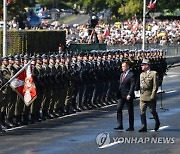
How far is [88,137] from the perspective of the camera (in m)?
18.1

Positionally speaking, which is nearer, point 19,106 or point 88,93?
point 19,106

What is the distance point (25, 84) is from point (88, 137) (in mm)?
2306

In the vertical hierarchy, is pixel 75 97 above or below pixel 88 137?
above

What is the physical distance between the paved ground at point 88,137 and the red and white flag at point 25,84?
0.78m

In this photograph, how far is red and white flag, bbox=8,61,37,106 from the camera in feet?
63.3

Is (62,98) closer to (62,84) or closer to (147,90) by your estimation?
(62,84)

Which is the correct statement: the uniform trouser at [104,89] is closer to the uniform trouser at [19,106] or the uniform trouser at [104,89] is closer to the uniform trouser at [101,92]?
the uniform trouser at [101,92]

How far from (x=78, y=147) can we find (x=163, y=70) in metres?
16.5

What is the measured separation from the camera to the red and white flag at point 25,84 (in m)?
19.3

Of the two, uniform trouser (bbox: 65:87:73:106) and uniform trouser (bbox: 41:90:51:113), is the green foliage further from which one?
uniform trouser (bbox: 41:90:51:113)

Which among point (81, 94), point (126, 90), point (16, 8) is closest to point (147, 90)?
point (126, 90)

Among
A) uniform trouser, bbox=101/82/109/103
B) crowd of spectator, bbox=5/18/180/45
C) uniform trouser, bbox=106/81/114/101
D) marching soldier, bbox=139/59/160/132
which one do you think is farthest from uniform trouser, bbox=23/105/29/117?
crowd of spectator, bbox=5/18/180/45

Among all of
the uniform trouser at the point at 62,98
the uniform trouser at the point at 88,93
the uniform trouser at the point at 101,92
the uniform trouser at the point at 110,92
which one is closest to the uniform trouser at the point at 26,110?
the uniform trouser at the point at 62,98

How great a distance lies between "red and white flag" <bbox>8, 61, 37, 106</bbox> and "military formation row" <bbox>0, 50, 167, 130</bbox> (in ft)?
1.09
